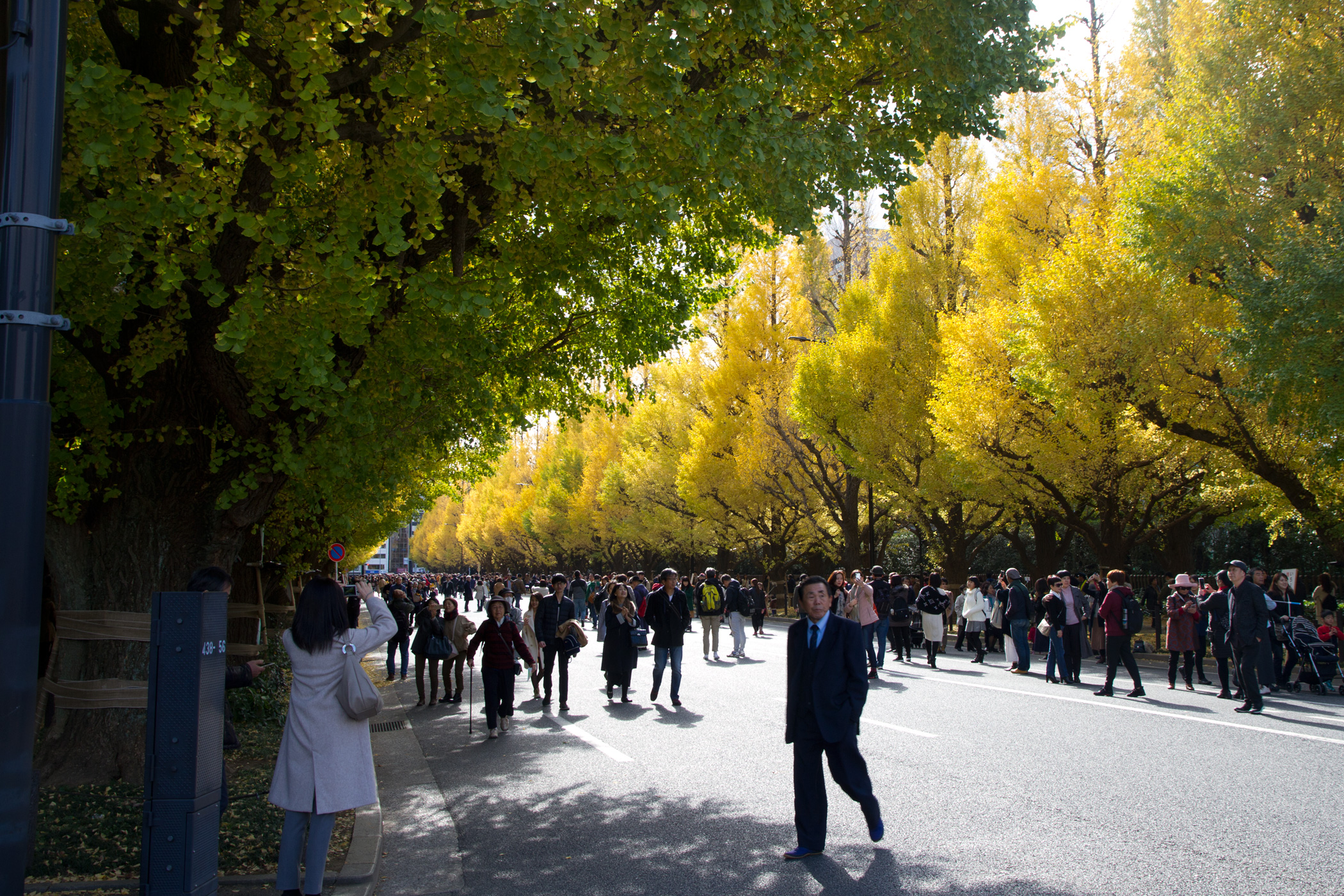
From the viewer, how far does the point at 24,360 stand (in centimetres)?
277

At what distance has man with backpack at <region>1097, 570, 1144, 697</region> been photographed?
1241cm

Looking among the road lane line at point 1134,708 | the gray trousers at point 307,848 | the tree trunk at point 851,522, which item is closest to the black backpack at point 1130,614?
the road lane line at point 1134,708

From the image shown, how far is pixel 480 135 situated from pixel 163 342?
2.68m

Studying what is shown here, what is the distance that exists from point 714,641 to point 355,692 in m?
15.2

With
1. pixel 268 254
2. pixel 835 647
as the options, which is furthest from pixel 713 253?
pixel 835 647

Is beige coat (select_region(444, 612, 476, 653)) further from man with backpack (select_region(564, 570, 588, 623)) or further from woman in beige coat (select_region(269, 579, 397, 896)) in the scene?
man with backpack (select_region(564, 570, 588, 623))

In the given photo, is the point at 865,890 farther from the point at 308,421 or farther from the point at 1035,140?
the point at 1035,140

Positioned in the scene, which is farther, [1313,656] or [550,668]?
[1313,656]

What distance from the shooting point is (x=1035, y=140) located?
25.4 m

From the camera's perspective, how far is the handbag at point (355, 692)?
4699 mm

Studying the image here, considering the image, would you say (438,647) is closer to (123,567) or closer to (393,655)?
(393,655)

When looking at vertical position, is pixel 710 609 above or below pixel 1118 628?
below

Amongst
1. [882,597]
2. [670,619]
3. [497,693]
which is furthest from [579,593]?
[497,693]

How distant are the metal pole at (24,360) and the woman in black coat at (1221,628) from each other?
1226 centimetres
